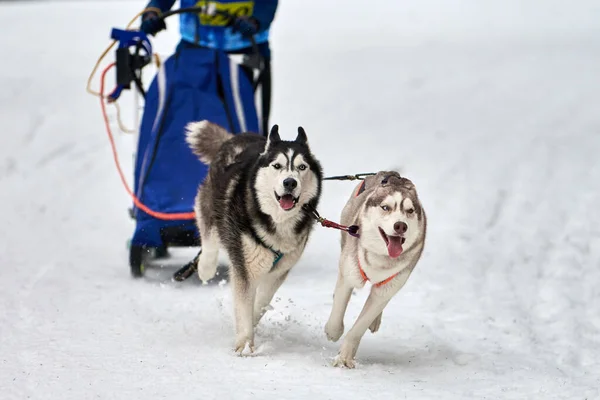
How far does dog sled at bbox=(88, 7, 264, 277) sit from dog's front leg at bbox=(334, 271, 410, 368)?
1780 mm

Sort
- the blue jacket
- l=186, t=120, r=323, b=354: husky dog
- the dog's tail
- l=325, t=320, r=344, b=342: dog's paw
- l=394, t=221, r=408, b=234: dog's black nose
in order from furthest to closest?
the blue jacket, the dog's tail, l=325, t=320, r=344, b=342: dog's paw, l=186, t=120, r=323, b=354: husky dog, l=394, t=221, r=408, b=234: dog's black nose

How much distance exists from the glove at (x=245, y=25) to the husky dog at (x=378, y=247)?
1.99 m

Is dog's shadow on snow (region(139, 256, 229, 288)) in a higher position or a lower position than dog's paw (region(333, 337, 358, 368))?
lower

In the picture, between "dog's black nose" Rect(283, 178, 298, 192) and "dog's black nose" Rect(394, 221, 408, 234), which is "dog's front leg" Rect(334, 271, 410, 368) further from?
"dog's black nose" Rect(283, 178, 298, 192)

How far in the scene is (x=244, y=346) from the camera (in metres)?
3.73

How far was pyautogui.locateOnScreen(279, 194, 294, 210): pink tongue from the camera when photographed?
Result: 3570 millimetres

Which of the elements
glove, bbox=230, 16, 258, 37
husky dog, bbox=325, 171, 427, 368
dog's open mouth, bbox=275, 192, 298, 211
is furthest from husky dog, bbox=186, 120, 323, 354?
glove, bbox=230, 16, 258, 37

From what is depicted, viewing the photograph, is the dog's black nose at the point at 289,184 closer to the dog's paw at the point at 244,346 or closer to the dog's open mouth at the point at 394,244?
the dog's open mouth at the point at 394,244

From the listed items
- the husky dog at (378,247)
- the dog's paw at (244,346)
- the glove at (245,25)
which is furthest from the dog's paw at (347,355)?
the glove at (245,25)

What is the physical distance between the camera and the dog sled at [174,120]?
17.0 ft

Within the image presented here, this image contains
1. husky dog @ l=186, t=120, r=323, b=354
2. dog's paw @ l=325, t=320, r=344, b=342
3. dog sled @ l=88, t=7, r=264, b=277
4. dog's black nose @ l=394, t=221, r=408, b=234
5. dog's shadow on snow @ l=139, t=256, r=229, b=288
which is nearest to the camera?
dog's black nose @ l=394, t=221, r=408, b=234

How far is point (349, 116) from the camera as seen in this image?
9672mm

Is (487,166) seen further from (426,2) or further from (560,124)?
(426,2)

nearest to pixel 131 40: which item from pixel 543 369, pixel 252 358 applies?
pixel 252 358
